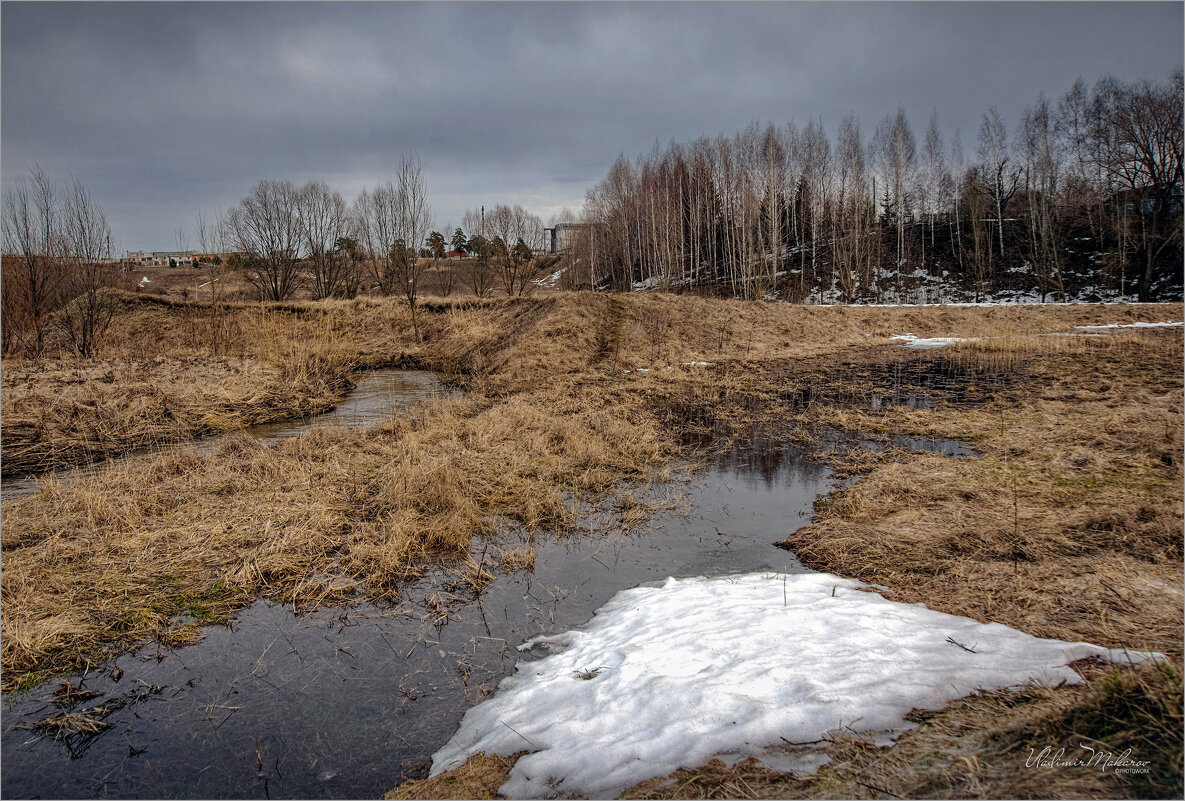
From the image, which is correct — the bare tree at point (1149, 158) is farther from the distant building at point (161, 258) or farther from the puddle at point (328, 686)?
the distant building at point (161, 258)

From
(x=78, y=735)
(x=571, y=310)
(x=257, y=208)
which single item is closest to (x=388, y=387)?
(x=571, y=310)

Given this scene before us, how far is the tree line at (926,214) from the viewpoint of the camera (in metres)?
33.9

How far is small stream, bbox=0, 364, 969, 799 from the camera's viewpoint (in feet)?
10.6

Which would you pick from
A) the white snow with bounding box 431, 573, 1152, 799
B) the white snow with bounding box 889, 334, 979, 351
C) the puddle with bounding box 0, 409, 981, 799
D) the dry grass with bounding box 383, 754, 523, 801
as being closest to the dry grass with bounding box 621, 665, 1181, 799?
the white snow with bounding box 431, 573, 1152, 799

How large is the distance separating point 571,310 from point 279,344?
31.7 feet

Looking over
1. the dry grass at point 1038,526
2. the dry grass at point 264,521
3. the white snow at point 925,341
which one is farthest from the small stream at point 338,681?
the white snow at point 925,341

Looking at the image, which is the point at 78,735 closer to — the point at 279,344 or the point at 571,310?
the point at 279,344

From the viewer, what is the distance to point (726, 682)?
134 inches

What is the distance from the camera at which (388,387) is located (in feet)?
58.1

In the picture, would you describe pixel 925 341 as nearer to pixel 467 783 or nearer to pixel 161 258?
pixel 467 783

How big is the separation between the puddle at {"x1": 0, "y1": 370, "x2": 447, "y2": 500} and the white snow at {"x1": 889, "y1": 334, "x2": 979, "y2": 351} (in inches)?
712
